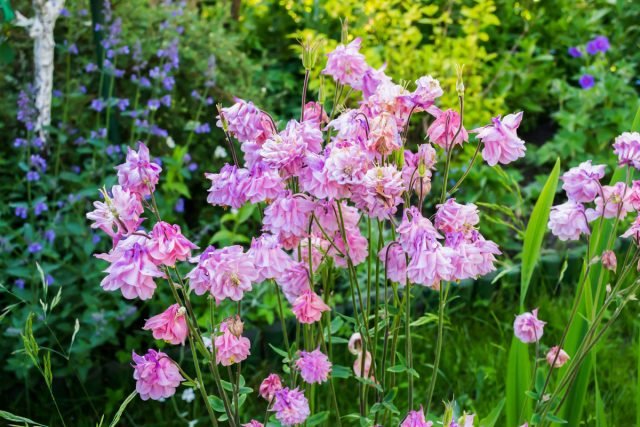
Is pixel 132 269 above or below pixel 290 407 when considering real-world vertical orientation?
above

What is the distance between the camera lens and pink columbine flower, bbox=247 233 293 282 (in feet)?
3.96

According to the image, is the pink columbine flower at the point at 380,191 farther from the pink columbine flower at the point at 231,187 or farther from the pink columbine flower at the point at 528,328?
the pink columbine flower at the point at 528,328

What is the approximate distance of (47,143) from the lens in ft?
8.93

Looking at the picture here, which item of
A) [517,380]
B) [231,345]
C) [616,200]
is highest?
[616,200]

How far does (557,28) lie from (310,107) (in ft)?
11.2

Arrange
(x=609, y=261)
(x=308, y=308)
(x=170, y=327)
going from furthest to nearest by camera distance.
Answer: (x=609, y=261) < (x=308, y=308) < (x=170, y=327)

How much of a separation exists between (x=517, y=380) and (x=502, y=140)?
27.0 inches

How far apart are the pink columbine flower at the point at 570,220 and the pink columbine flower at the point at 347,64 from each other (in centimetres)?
37

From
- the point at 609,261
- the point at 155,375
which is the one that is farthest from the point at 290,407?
the point at 609,261

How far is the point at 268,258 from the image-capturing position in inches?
47.7

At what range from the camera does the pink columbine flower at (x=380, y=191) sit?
115cm

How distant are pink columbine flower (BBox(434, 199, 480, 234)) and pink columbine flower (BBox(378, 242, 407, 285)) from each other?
0.08 meters

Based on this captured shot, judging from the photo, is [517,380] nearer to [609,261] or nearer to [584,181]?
[609,261]

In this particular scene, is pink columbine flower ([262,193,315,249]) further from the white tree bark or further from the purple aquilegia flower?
the purple aquilegia flower
